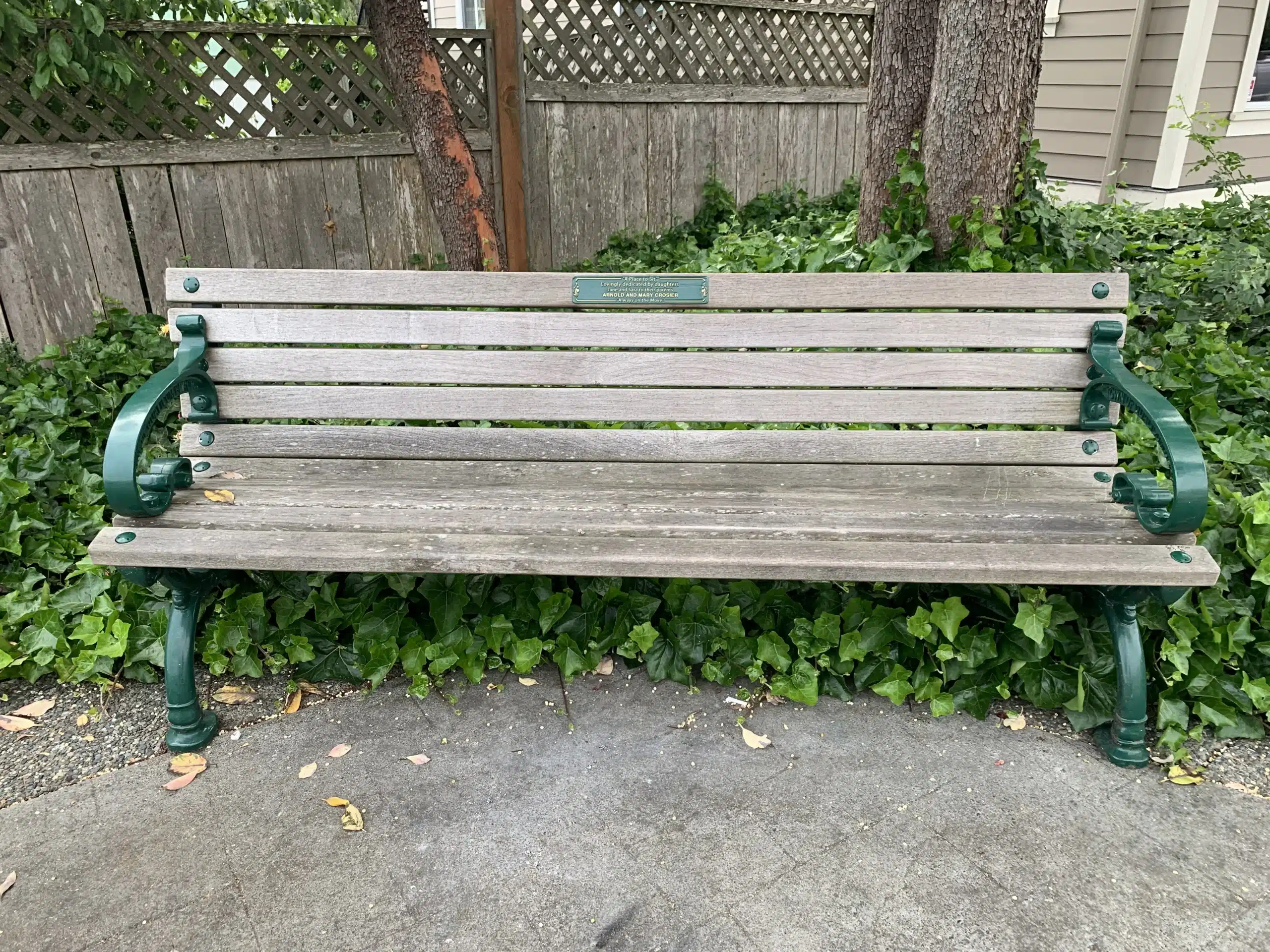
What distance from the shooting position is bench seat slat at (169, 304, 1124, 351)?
2725 mm

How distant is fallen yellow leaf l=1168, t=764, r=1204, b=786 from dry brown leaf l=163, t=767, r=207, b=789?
2.50 m

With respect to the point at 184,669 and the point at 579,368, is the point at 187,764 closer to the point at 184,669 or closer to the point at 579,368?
the point at 184,669

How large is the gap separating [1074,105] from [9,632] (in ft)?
26.6

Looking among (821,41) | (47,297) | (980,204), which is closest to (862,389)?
(980,204)

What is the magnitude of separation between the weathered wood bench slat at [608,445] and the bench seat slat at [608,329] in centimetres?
26

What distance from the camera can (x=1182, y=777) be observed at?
2.38 m

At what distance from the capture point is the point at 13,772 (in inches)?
97.5

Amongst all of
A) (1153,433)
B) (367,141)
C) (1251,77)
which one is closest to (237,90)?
(367,141)

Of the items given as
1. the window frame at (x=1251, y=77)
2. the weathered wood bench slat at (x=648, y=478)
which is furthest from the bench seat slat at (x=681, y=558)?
the window frame at (x=1251, y=77)

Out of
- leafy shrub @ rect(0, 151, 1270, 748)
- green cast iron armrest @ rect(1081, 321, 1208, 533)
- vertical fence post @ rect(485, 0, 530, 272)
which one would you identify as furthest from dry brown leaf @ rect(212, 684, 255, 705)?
vertical fence post @ rect(485, 0, 530, 272)

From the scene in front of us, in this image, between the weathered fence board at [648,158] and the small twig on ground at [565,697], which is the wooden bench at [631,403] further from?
the weathered fence board at [648,158]

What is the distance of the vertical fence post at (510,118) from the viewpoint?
5.44 metres

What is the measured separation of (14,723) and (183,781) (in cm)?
65

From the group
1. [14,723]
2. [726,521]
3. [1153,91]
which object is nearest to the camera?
[726,521]
